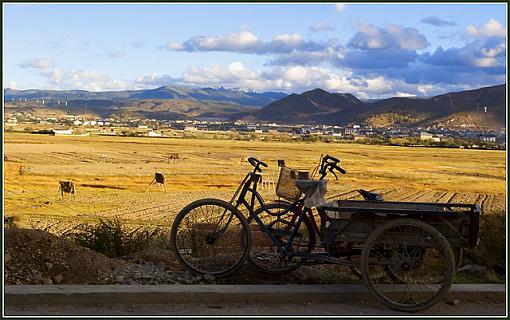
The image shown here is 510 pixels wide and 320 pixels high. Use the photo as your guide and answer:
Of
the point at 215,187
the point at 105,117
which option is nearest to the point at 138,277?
the point at 215,187

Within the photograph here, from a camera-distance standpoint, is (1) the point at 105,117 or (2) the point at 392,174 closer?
(2) the point at 392,174

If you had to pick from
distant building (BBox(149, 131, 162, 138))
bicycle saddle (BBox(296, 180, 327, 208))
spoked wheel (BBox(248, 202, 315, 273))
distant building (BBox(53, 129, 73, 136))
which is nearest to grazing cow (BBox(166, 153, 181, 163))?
distant building (BBox(149, 131, 162, 138))

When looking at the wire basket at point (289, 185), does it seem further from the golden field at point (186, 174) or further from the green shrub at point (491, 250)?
the golden field at point (186, 174)

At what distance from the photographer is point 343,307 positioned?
6527 millimetres

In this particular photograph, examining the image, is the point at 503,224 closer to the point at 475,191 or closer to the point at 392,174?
the point at 475,191

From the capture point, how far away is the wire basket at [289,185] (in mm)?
7223

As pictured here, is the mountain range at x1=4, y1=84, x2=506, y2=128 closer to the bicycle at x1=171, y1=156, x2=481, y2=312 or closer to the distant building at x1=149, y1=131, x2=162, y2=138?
the distant building at x1=149, y1=131, x2=162, y2=138

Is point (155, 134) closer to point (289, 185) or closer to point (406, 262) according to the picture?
point (289, 185)

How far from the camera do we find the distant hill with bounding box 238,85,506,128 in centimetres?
3972

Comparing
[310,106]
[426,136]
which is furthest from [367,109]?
[426,136]

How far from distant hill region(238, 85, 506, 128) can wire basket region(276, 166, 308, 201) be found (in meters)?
31.3

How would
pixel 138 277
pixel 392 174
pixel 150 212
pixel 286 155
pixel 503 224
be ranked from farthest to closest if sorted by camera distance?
pixel 286 155, pixel 392 174, pixel 150 212, pixel 503 224, pixel 138 277

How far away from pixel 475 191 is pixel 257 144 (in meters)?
24.4

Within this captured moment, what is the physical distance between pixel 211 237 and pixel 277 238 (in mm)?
701
